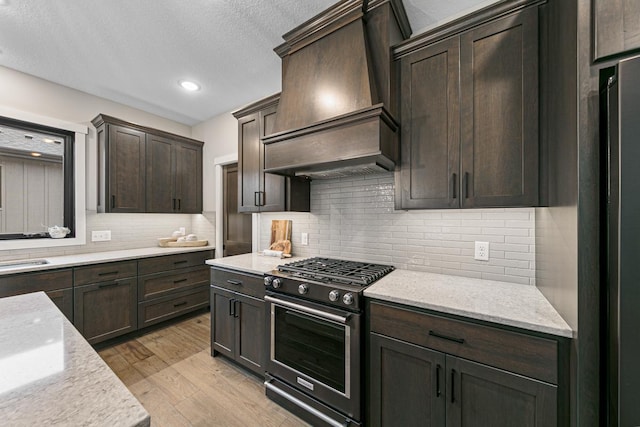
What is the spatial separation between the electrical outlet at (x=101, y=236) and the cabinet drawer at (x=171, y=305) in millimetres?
1023

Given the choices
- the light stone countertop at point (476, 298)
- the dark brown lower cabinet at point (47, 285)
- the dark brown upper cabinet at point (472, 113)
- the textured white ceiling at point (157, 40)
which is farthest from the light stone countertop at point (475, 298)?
the dark brown lower cabinet at point (47, 285)

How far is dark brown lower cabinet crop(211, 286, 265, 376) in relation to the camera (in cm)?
211

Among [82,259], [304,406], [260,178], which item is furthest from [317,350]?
Answer: [82,259]

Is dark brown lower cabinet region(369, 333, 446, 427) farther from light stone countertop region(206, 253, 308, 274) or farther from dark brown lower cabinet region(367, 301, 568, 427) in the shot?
light stone countertop region(206, 253, 308, 274)

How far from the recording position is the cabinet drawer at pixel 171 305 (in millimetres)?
3018

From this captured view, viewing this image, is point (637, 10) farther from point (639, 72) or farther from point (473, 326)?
point (473, 326)

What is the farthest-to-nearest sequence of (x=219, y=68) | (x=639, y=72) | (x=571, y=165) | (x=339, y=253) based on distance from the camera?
1. (x=219, y=68)
2. (x=339, y=253)
3. (x=571, y=165)
4. (x=639, y=72)

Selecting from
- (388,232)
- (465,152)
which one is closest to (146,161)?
(388,232)

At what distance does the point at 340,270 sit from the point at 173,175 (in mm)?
2998

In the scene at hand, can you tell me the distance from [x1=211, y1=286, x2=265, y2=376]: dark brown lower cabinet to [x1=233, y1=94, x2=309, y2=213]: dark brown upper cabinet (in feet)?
2.85

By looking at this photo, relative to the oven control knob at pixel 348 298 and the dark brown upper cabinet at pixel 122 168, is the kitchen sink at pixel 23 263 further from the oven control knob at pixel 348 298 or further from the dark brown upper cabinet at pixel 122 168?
the oven control knob at pixel 348 298

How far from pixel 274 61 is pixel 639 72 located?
2.50 meters

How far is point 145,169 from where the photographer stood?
3.38 meters

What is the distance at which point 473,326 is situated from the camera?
4.09 ft
